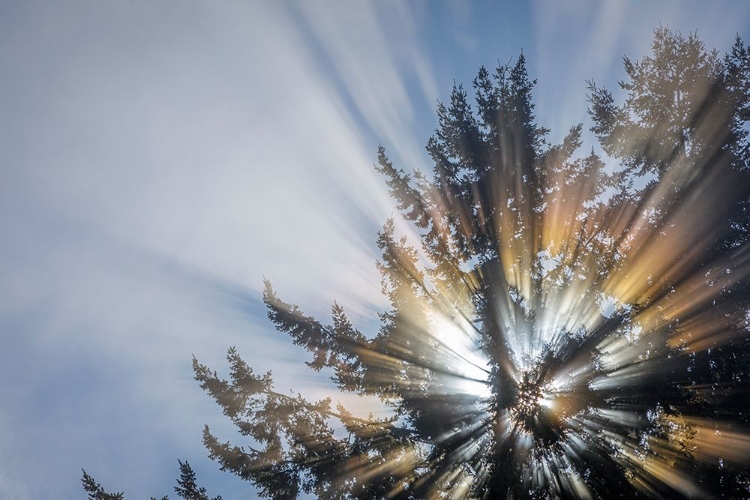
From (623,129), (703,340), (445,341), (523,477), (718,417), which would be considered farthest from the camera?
(623,129)

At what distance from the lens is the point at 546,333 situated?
34.9 ft

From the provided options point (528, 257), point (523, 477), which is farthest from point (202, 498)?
point (528, 257)

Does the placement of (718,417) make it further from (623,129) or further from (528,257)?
(623,129)

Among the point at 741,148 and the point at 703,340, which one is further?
the point at 741,148

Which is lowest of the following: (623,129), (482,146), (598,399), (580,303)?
(598,399)

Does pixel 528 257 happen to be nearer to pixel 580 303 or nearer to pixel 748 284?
pixel 580 303

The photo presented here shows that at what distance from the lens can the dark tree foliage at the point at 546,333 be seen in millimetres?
10258

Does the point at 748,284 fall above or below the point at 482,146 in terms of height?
below

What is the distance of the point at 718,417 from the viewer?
10766 mm

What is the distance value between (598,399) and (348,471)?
23.1ft

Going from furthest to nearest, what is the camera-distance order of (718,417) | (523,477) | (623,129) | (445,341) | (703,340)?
1. (623,129)
2. (445,341)
3. (703,340)
4. (718,417)
5. (523,477)

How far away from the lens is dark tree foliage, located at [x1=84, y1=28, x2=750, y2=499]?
10258 millimetres

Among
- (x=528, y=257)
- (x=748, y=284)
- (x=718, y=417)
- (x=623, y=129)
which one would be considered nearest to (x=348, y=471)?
(x=528, y=257)

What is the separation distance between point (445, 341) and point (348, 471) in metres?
4.77
